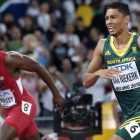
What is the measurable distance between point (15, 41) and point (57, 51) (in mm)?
1120

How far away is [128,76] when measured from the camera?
5.66 m

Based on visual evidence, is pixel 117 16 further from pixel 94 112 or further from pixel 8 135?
pixel 94 112

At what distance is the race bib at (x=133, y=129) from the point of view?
5.42 metres

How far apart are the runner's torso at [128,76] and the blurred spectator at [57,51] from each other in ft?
20.8

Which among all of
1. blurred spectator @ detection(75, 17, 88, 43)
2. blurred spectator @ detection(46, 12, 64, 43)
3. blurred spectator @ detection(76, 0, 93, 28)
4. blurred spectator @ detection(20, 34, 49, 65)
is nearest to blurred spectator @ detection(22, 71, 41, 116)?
blurred spectator @ detection(20, 34, 49, 65)

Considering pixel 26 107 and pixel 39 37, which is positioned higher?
pixel 39 37

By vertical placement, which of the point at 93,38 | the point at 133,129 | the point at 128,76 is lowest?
the point at 133,129

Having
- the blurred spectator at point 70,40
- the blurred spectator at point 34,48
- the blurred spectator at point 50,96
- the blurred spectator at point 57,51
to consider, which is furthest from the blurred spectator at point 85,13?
the blurred spectator at point 50,96

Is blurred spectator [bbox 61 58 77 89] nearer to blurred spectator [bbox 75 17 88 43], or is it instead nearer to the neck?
blurred spectator [bbox 75 17 88 43]

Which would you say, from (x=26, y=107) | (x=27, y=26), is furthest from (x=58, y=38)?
(x=26, y=107)

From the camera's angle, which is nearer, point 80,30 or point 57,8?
point 80,30

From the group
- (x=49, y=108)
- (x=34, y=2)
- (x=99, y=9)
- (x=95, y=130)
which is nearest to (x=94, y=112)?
(x=95, y=130)

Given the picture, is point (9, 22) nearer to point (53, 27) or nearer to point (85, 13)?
point (53, 27)

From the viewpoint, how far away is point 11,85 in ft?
22.0
